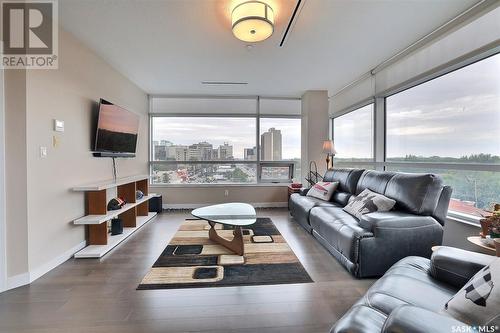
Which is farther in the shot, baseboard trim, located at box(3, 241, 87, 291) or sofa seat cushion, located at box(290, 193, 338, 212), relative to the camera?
sofa seat cushion, located at box(290, 193, 338, 212)

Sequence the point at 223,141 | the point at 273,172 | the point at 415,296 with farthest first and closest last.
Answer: the point at 273,172 → the point at 223,141 → the point at 415,296

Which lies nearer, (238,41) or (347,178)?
(238,41)

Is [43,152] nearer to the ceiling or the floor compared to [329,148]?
nearer to the floor

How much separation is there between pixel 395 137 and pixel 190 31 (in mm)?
3381

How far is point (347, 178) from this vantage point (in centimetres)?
391

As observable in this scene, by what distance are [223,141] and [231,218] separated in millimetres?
2996

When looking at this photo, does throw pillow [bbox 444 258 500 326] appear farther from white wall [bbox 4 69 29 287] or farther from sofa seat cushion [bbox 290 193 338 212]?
white wall [bbox 4 69 29 287]

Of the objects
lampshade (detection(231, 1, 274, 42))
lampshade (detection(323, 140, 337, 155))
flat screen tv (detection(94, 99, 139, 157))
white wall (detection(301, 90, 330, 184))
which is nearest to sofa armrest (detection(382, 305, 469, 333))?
lampshade (detection(231, 1, 274, 42))

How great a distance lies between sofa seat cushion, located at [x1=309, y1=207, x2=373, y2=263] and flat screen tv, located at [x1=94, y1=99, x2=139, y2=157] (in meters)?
3.15

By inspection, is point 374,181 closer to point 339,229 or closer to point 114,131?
point 339,229

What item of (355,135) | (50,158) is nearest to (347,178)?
(355,135)

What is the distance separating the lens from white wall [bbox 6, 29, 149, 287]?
2.20 m

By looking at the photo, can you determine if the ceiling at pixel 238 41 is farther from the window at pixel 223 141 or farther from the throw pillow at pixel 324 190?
the throw pillow at pixel 324 190

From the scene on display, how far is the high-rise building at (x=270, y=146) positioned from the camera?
226 inches
